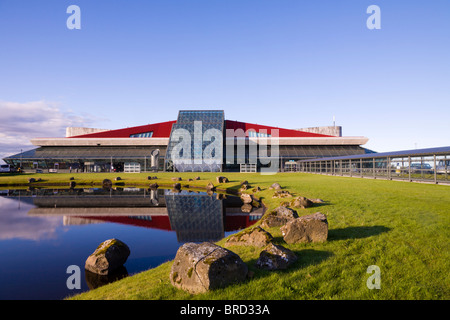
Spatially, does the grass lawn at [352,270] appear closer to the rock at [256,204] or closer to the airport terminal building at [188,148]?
the rock at [256,204]

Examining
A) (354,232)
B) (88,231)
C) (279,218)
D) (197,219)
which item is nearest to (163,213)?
(197,219)

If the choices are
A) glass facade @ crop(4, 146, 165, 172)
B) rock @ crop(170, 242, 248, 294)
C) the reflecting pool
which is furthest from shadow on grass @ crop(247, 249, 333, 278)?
glass facade @ crop(4, 146, 165, 172)

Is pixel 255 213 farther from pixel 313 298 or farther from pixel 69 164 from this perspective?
pixel 69 164

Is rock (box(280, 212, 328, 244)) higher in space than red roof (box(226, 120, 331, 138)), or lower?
lower

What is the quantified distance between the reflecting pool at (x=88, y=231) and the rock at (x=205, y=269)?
4.78 meters

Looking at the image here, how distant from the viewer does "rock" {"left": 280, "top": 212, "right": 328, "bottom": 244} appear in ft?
30.2

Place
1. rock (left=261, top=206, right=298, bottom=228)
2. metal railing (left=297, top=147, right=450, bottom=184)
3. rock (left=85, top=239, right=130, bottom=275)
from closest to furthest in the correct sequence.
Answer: rock (left=85, top=239, right=130, bottom=275) < rock (left=261, top=206, right=298, bottom=228) < metal railing (left=297, top=147, right=450, bottom=184)

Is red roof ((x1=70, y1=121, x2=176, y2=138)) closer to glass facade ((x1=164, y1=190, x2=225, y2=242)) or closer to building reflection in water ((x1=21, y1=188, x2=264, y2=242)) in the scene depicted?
building reflection in water ((x1=21, y1=188, x2=264, y2=242))

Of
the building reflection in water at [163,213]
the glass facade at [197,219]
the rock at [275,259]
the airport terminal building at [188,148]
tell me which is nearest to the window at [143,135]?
the airport terminal building at [188,148]

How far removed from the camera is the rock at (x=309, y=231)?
920 centimetres

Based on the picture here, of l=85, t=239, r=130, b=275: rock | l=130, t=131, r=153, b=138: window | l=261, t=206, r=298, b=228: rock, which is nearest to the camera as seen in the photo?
l=85, t=239, r=130, b=275: rock

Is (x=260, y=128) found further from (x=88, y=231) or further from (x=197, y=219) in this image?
(x=88, y=231)

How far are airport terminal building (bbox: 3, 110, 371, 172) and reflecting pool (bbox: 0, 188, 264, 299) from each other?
43020 millimetres
